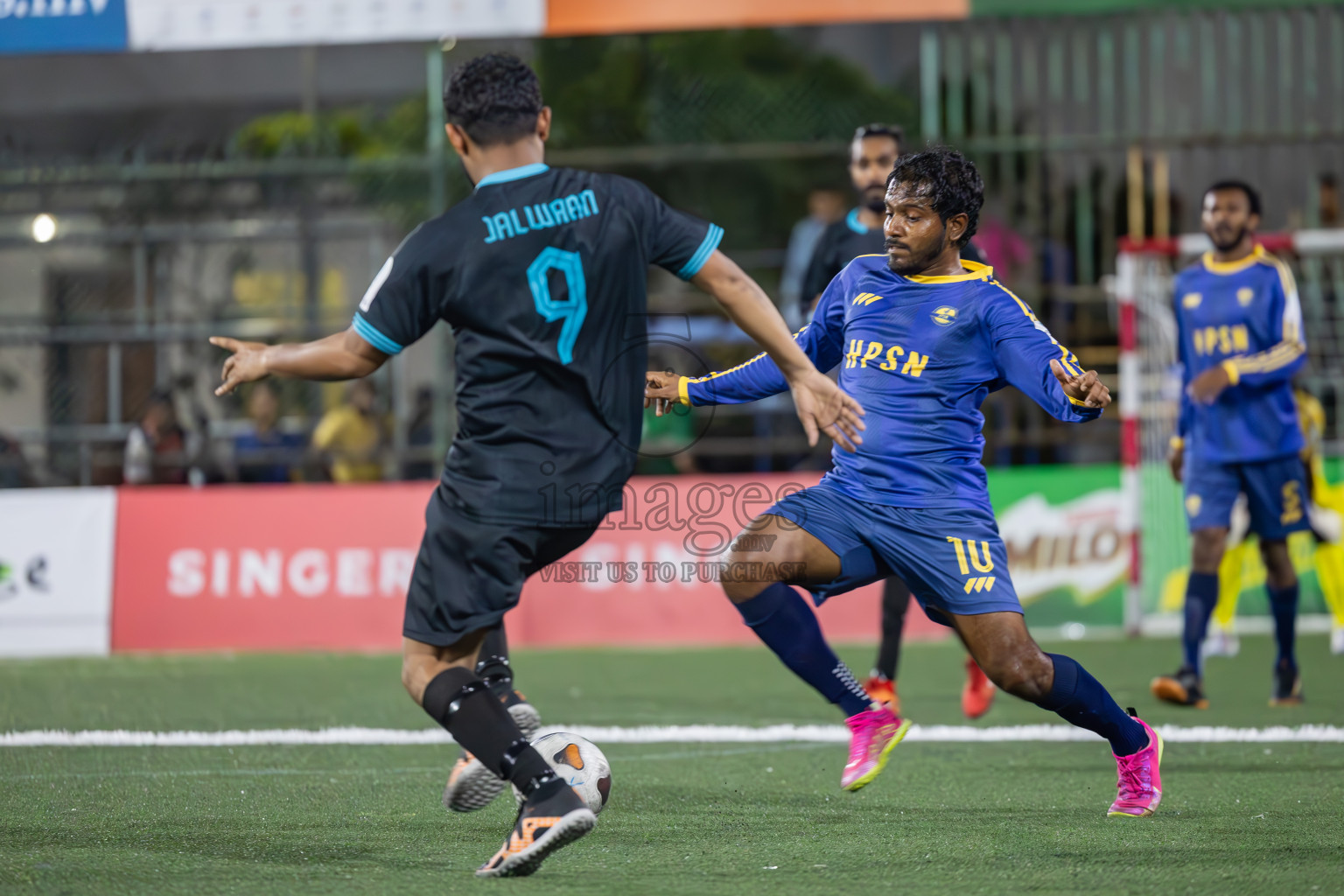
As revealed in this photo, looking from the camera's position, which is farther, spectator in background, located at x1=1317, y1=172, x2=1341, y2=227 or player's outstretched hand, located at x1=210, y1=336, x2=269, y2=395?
spectator in background, located at x1=1317, y1=172, x2=1341, y2=227

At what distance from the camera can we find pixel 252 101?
15.6 m

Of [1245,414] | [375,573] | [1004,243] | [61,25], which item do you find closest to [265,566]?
[375,573]

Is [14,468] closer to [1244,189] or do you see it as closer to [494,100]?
[1244,189]

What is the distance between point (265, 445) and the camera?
12.5 m

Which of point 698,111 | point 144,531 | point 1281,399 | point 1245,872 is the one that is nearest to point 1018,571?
point 1281,399

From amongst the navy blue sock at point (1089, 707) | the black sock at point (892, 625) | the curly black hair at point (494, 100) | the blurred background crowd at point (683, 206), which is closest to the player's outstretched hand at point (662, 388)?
the curly black hair at point (494, 100)

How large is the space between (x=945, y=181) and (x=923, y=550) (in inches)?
45.6

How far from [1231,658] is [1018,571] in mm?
1741

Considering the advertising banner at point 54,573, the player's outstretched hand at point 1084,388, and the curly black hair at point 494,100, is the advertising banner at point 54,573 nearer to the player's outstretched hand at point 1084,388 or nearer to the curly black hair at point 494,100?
the curly black hair at point 494,100

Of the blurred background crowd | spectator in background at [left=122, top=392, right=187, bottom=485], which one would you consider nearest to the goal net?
the blurred background crowd

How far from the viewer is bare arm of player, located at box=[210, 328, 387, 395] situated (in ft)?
13.2

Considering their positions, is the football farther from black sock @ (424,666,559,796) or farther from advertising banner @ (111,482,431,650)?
advertising banner @ (111,482,431,650)

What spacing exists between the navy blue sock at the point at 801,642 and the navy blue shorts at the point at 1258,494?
324cm

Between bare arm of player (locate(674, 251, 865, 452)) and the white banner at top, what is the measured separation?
7185mm
